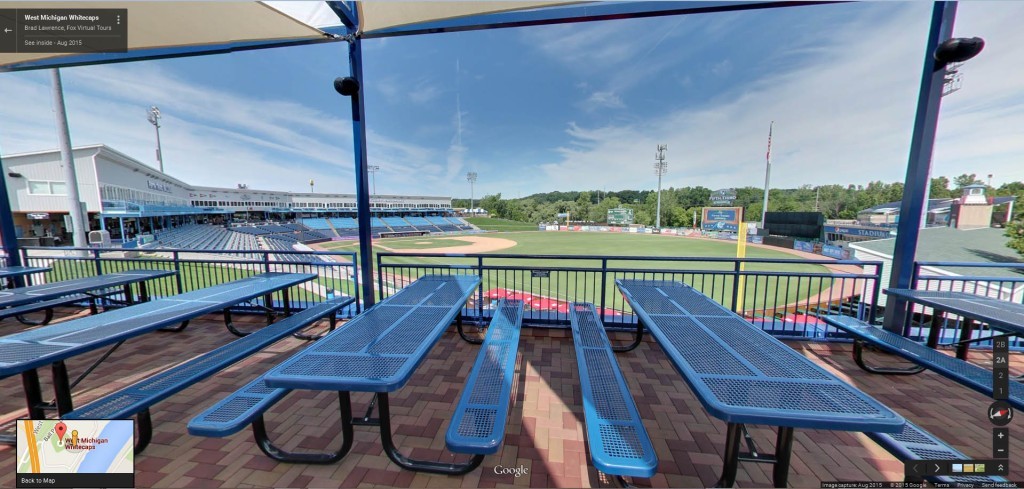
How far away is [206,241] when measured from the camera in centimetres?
3064

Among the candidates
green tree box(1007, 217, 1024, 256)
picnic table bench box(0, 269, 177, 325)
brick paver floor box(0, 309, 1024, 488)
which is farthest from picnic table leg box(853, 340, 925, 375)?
green tree box(1007, 217, 1024, 256)

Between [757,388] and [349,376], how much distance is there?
222cm

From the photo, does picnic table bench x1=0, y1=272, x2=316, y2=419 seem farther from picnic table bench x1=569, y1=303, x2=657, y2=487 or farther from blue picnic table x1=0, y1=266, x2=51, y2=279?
blue picnic table x1=0, y1=266, x2=51, y2=279

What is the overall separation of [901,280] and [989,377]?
1.62 metres

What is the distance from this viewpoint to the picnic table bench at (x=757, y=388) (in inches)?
56.6

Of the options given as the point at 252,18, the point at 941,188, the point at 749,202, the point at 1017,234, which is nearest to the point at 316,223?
the point at 252,18

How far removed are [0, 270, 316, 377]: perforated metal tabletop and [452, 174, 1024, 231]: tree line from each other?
6869 centimetres

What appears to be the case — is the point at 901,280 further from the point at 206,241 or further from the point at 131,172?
the point at 131,172

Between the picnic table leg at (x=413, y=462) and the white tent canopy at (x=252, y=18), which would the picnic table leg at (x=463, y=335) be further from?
the white tent canopy at (x=252, y=18)

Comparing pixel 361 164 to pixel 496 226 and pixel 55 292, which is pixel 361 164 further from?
pixel 496 226

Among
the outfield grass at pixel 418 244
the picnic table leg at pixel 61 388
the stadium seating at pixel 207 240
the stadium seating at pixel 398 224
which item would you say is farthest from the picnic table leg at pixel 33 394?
the stadium seating at pixel 398 224

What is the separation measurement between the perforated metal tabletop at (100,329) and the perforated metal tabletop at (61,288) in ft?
5.08

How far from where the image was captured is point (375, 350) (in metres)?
2.12

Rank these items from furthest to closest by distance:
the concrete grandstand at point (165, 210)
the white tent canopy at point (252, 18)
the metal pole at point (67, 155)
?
1. the concrete grandstand at point (165, 210)
2. the metal pole at point (67, 155)
3. the white tent canopy at point (252, 18)
